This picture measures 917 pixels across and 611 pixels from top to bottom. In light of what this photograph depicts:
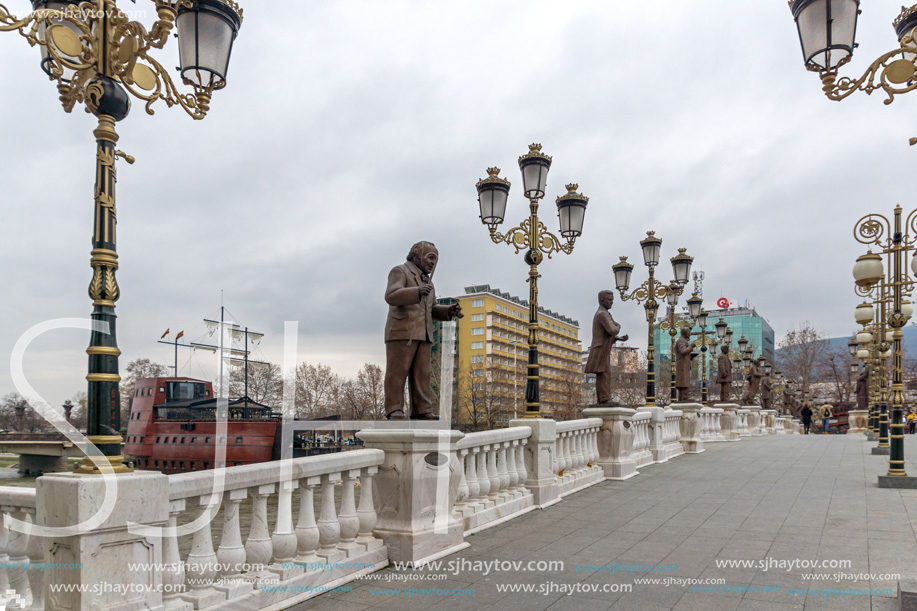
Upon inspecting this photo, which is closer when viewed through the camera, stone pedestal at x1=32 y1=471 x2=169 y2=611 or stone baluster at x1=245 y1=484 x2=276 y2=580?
Answer: stone pedestal at x1=32 y1=471 x2=169 y2=611

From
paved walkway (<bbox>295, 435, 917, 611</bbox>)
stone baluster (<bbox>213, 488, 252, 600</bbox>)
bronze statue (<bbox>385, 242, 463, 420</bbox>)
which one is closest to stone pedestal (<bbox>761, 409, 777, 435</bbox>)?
paved walkway (<bbox>295, 435, 917, 611</bbox>)

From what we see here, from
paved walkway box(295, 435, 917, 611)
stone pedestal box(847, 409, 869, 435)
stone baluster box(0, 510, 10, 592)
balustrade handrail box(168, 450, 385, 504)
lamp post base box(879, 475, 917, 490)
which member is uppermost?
balustrade handrail box(168, 450, 385, 504)

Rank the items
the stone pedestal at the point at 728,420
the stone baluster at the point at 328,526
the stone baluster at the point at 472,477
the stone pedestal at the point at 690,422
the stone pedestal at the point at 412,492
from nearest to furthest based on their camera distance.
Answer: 1. the stone baluster at the point at 328,526
2. the stone pedestal at the point at 412,492
3. the stone baluster at the point at 472,477
4. the stone pedestal at the point at 690,422
5. the stone pedestal at the point at 728,420

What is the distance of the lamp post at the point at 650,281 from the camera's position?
15.0 metres

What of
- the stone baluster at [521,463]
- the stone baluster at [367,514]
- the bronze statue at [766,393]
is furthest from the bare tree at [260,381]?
the stone baluster at [367,514]

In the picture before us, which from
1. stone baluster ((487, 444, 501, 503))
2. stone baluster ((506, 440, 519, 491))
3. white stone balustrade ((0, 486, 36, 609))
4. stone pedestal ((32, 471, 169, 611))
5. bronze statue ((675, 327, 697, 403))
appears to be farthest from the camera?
bronze statue ((675, 327, 697, 403))

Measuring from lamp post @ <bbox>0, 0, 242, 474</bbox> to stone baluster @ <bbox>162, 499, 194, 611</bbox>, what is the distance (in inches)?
20.3

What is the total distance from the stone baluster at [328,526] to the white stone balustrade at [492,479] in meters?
1.87

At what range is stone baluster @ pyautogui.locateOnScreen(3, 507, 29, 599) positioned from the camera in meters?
3.86

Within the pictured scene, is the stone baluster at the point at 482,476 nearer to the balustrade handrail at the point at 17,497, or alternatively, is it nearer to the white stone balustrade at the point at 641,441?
the balustrade handrail at the point at 17,497

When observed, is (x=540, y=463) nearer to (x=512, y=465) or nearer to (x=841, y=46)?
(x=512, y=465)

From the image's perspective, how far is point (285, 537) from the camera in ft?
15.4

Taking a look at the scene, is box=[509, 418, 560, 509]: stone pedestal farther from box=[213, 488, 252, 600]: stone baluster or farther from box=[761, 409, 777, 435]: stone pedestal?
box=[761, 409, 777, 435]: stone pedestal

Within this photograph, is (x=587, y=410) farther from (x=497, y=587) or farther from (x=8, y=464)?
(x=8, y=464)
